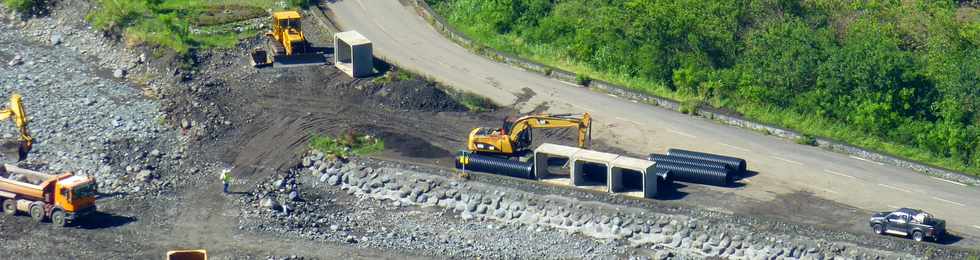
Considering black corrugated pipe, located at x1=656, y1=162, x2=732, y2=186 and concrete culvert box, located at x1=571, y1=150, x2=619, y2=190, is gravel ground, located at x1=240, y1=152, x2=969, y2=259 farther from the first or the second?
black corrugated pipe, located at x1=656, y1=162, x2=732, y2=186

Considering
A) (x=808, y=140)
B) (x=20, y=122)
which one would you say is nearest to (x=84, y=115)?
(x=20, y=122)

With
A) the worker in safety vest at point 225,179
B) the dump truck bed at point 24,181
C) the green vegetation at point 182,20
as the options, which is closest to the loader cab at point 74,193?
the dump truck bed at point 24,181

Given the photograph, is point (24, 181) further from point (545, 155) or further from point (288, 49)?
point (545, 155)

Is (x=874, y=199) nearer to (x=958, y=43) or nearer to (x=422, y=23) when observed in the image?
(x=958, y=43)

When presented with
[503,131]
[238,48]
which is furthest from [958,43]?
[238,48]

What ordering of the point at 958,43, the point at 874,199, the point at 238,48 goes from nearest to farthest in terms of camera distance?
the point at 874,199, the point at 958,43, the point at 238,48

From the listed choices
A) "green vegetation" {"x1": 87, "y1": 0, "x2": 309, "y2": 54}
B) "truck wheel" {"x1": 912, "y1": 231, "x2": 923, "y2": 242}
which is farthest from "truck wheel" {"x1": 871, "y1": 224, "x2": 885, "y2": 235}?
"green vegetation" {"x1": 87, "y1": 0, "x2": 309, "y2": 54}
